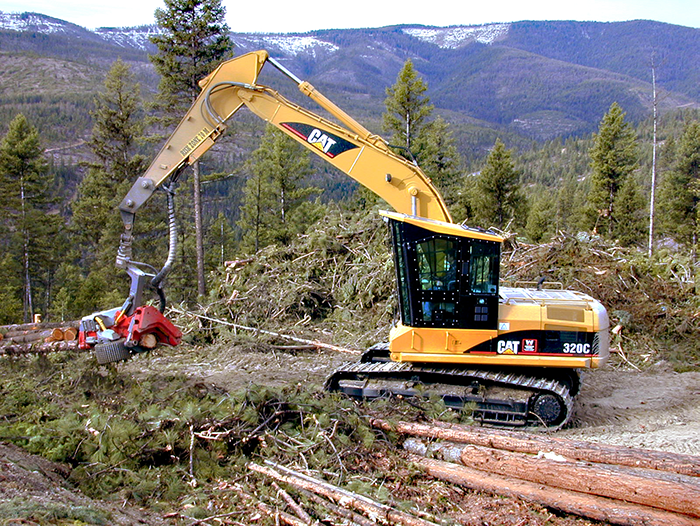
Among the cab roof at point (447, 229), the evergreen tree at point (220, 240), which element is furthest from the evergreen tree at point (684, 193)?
→ the cab roof at point (447, 229)

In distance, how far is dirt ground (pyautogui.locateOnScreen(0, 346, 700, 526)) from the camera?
4715mm

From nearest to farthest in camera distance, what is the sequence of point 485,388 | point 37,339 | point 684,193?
point 485,388 < point 37,339 < point 684,193

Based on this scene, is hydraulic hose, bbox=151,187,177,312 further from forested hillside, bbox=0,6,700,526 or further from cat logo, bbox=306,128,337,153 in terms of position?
cat logo, bbox=306,128,337,153

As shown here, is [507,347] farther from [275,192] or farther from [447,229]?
[275,192]

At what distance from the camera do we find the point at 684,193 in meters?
35.9

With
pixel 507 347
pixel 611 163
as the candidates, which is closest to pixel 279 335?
pixel 507 347

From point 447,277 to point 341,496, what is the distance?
3.47m

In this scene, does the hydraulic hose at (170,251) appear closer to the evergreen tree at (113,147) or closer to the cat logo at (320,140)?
the cat logo at (320,140)

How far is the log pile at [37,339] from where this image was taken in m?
8.21

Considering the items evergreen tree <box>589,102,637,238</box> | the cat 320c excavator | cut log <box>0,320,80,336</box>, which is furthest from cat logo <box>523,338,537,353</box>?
evergreen tree <box>589,102,637,238</box>

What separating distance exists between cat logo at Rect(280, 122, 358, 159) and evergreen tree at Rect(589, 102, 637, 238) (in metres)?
30.1

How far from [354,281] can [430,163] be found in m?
19.3

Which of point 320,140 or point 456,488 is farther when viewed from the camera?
point 320,140

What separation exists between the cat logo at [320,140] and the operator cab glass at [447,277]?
1890 mm
